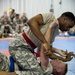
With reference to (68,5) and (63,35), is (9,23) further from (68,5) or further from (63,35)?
(68,5)

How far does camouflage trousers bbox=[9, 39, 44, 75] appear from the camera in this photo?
3.24m

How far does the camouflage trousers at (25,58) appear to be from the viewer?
324 cm

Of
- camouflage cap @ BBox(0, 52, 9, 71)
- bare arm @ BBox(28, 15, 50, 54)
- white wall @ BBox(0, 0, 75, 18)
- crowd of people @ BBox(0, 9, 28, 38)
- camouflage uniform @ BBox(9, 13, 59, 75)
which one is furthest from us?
white wall @ BBox(0, 0, 75, 18)

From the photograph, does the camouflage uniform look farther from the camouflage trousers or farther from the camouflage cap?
the camouflage cap

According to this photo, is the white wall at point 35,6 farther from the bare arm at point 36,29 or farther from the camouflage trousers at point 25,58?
the bare arm at point 36,29

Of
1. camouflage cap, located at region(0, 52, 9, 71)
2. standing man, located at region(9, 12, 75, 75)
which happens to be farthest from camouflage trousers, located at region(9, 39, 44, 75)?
camouflage cap, located at region(0, 52, 9, 71)

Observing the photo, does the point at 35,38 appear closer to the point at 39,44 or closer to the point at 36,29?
the point at 39,44

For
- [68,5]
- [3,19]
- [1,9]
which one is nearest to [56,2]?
[68,5]

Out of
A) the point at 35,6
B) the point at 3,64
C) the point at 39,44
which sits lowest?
the point at 35,6

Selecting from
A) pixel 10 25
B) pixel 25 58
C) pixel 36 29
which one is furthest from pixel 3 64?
pixel 10 25

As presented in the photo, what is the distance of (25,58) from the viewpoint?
3268mm

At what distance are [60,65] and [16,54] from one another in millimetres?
672

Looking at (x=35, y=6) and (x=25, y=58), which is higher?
(x=25, y=58)

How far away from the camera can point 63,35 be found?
556 inches
